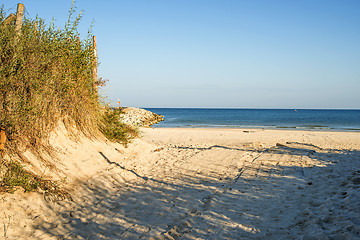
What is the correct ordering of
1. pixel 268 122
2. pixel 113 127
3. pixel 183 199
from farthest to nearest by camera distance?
pixel 268 122 → pixel 113 127 → pixel 183 199

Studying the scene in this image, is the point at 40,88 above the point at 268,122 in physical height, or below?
above

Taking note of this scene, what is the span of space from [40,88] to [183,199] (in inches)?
161

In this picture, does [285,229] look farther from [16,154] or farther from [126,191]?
[16,154]

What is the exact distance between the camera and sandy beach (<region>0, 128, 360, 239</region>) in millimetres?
4195

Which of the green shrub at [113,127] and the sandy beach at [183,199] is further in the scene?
the green shrub at [113,127]

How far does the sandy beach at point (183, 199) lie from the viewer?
13.8 feet

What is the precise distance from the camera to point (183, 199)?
19.0 ft

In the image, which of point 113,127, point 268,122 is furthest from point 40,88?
point 268,122

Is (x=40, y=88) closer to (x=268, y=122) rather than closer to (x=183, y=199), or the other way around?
(x=183, y=199)

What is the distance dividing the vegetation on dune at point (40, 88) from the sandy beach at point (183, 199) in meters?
0.52

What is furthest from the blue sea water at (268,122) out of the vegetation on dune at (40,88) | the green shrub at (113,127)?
the vegetation on dune at (40,88)

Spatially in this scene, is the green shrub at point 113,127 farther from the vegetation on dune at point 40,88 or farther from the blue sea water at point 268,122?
the blue sea water at point 268,122

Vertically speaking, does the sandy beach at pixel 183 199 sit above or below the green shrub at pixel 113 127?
below

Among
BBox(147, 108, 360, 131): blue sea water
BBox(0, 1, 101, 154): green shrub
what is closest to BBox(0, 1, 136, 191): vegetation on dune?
BBox(0, 1, 101, 154): green shrub
